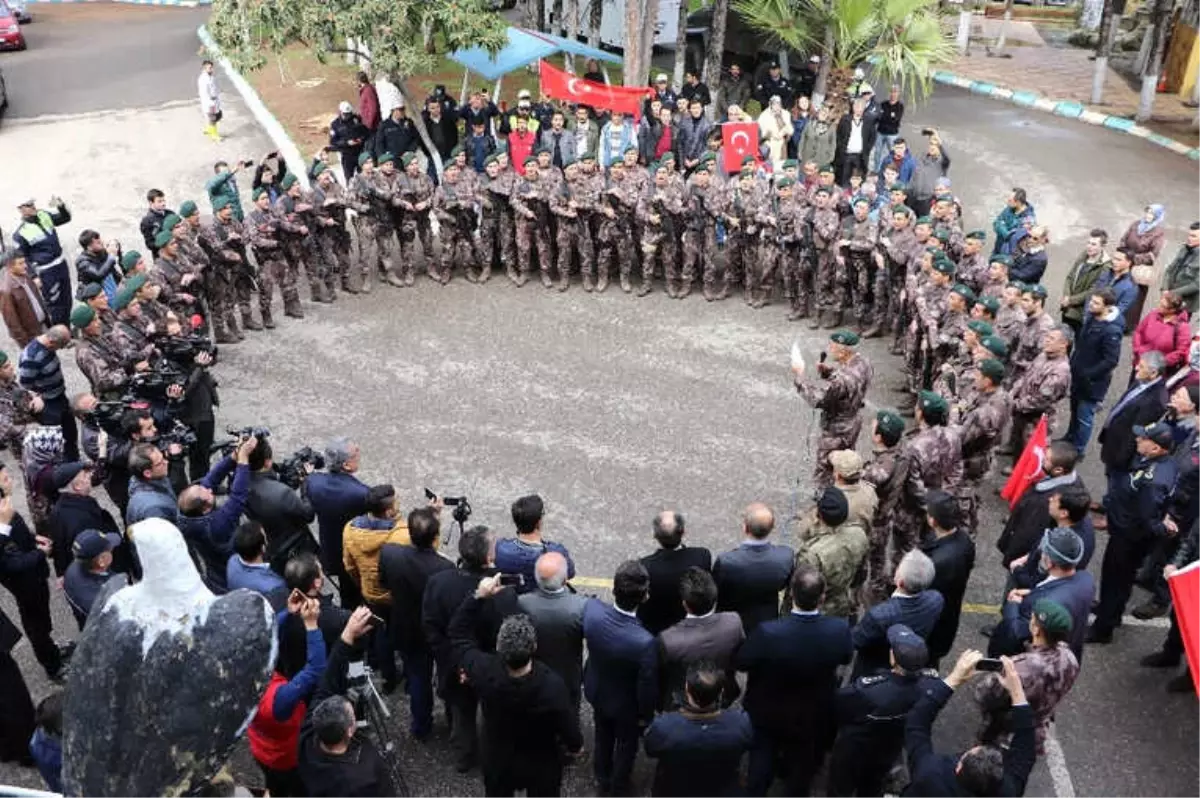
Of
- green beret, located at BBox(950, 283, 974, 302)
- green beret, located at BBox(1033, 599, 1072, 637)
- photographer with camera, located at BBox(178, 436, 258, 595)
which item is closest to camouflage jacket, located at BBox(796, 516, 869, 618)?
green beret, located at BBox(1033, 599, 1072, 637)

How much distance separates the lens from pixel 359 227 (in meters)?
12.3

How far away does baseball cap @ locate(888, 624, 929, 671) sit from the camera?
4809 millimetres

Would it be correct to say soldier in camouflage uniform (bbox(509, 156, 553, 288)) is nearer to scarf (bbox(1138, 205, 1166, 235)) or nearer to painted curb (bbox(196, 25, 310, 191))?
painted curb (bbox(196, 25, 310, 191))

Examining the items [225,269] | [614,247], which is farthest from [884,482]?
[225,269]

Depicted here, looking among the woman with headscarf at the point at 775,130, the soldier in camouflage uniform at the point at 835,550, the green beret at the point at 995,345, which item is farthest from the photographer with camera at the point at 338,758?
the woman with headscarf at the point at 775,130

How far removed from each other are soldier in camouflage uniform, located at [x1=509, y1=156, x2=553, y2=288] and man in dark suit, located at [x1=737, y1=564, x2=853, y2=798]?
773 centimetres

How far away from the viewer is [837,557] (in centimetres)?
587

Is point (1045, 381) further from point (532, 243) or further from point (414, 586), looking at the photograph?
point (532, 243)

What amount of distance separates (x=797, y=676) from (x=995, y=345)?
3.99 metres

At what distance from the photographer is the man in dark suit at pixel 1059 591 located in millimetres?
5574

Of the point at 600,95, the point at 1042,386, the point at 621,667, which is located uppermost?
the point at 600,95

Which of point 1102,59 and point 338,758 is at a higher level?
point 1102,59

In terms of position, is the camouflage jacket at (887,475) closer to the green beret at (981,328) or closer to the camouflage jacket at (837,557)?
the camouflage jacket at (837,557)

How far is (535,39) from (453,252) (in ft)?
16.9
